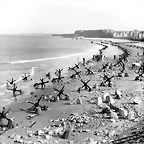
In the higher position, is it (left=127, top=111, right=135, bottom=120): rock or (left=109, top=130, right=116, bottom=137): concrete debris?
(left=127, top=111, right=135, bottom=120): rock

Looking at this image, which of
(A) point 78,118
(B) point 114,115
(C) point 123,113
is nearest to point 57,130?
(A) point 78,118

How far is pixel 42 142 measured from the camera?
46.6 feet

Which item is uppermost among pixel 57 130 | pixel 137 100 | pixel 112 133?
pixel 137 100

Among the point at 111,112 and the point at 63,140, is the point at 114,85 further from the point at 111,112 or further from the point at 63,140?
the point at 63,140

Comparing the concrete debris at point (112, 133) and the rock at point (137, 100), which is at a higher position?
the rock at point (137, 100)

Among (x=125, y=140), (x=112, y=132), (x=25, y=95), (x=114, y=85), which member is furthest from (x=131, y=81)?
(x=125, y=140)

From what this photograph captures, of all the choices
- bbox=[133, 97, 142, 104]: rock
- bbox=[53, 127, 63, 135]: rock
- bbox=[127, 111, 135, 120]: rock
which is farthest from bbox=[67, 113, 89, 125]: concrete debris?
bbox=[133, 97, 142, 104]: rock

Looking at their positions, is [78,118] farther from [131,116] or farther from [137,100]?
[137,100]

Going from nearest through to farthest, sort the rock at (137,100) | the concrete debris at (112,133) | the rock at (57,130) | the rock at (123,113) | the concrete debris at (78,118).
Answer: the concrete debris at (112,133) < the rock at (57,130) < the concrete debris at (78,118) < the rock at (123,113) < the rock at (137,100)

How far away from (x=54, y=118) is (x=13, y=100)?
23.8 ft

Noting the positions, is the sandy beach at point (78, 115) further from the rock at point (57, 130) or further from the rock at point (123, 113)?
the rock at point (123, 113)

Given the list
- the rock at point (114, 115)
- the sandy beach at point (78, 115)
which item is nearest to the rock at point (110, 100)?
the sandy beach at point (78, 115)

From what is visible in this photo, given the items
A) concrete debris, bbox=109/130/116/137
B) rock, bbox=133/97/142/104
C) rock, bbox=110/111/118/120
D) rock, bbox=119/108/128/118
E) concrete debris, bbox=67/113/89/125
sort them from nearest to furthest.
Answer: concrete debris, bbox=109/130/116/137
concrete debris, bbox=67/113/89/125
rock, bbox=110/111/118/120
rock, bbox=119/108/128/118
rock, bbox=133/97/142/104

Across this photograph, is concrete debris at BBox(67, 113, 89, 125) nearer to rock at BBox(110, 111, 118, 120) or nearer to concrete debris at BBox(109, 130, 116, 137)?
rock at BBox(110, 111, 118, 120)
